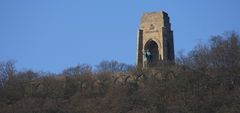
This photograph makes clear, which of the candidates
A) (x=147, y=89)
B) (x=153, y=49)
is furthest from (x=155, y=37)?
(x=147, y=89)

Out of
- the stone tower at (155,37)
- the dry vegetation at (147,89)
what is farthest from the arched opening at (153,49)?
the dry vegetation at (147,89)

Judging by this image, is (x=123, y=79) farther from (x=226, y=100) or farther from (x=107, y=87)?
(x=226, y=100)

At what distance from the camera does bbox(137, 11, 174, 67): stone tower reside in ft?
218

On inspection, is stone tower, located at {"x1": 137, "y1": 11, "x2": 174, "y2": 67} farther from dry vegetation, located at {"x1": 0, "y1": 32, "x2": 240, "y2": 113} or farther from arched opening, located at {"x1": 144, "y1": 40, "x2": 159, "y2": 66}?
dry vegetation, located at {"x1": 0, "y1": 32, "x2": 240, "y2": 113}

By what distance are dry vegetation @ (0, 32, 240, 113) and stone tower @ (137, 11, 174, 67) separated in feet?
15.0

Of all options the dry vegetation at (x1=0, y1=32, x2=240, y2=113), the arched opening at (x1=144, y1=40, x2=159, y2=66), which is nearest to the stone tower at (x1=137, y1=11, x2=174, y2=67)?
the arched opening at (x1=144, y1=40, x2=159, y2=66)

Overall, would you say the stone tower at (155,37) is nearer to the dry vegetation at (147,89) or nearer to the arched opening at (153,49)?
the arched opening at (153,49)

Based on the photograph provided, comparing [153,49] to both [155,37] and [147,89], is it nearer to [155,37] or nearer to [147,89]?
[155,37]

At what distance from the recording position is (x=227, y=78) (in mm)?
53531

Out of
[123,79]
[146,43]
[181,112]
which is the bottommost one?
[181,112]

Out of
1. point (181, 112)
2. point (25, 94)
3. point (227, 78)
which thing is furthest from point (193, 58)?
point (25, 94)

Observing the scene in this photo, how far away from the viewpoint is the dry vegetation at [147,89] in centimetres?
5125

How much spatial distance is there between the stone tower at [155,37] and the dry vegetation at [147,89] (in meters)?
4.56

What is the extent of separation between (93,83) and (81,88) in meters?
1.12
